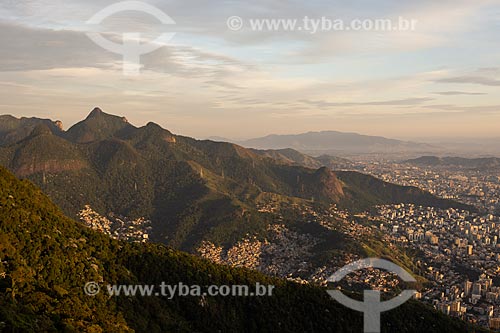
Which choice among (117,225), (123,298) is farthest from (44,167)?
(123,298)

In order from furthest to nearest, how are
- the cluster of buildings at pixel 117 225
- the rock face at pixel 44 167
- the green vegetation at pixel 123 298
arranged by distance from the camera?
the rock face at pixel 44 167 → the cluster of buildings at pixel 117 225 → the green vegetation at pixel 123 298

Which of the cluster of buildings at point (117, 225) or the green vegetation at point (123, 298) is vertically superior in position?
the green vegetation at point (123, 298)

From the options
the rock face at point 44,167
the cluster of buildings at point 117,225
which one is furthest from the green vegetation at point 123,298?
the rock face at point 44,167

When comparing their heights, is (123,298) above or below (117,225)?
above

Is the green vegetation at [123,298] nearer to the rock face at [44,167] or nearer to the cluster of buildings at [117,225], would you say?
the cluster of buildings at [117,225]

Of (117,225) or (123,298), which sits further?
(117,225)

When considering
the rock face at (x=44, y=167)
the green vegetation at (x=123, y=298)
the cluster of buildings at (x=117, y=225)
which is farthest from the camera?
the rock face at (x=44, y=167)

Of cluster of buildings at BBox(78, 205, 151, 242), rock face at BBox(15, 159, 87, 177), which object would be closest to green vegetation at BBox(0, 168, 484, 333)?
cluster of buildings at BBox(78, 205, 151, 242)

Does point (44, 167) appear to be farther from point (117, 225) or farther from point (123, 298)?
point (123, 298)
